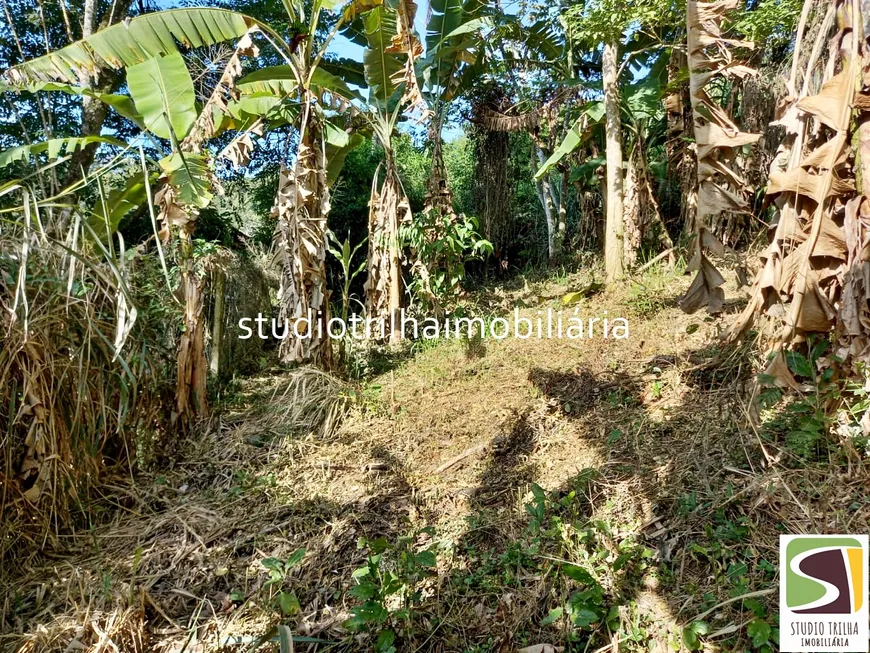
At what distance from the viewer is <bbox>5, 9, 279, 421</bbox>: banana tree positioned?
3771 millimetres

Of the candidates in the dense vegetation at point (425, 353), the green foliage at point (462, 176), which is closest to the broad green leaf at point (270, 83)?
the dense vegetation at point (425, 353)

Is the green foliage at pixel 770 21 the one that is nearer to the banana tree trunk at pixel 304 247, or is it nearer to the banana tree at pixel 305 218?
the banana tree at pixel 305 218

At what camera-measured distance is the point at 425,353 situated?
16.9ft

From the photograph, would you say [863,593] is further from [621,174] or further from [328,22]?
[328,22]

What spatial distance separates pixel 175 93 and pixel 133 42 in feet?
1.78

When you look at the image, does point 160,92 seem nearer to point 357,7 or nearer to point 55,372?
point 357,7

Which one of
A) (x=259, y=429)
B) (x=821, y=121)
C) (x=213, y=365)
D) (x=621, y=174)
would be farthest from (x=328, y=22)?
(x=821, y=121)

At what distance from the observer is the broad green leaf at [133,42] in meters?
3.87

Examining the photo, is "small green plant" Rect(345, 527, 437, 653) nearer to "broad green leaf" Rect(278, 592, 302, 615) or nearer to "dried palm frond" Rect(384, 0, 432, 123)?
"broad green leaf" Rect(278, 592, 302, 615)

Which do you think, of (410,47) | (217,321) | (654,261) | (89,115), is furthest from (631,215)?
(89,115)

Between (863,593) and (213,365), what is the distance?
4796 mm

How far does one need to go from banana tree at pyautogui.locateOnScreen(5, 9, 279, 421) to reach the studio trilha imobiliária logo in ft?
12.6

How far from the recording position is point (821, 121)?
247cm

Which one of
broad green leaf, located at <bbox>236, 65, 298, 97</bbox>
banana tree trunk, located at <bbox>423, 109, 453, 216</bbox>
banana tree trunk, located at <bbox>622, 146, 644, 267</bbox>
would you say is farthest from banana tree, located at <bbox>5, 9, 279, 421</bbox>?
banana tree trunk, located at <bbox>622, 146, 644, 267</bbox>
